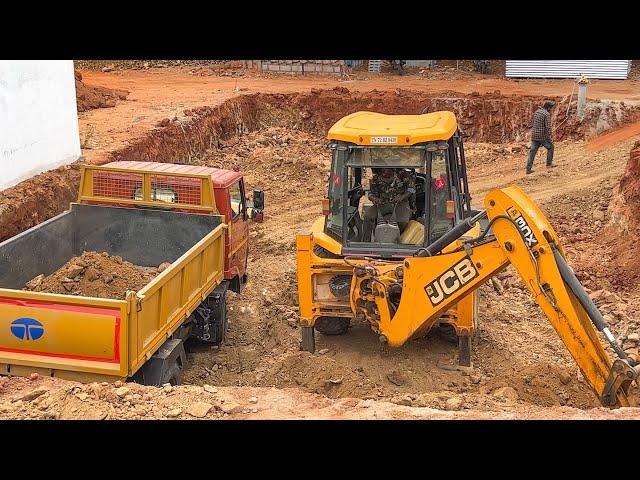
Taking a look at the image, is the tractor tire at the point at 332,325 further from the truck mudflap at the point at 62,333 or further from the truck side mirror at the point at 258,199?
the truck mudflap at the point at 62,333

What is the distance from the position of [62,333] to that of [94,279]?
5.07ft

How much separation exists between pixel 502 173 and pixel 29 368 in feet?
43.1

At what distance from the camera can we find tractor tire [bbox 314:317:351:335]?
30.3 feet

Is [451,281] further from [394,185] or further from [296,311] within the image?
[296,311]

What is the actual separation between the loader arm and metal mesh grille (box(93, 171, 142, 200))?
310 cm

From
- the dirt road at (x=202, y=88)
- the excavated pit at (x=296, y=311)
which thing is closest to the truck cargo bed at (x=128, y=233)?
the excavated pit at (x=296, y=311)

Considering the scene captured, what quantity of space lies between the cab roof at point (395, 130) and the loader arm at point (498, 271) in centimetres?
111

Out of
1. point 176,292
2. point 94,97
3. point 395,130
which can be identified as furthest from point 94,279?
point 94,97

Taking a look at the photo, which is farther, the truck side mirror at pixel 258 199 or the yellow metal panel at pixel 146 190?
the truck side mirror at pixel 258 199

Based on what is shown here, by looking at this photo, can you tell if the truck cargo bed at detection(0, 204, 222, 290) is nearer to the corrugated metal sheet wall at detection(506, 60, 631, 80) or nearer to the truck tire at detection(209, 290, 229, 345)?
the truck tire at detection(209, 290, 229, 345)

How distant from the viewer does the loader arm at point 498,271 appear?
6.41 m

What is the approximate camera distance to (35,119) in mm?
12664

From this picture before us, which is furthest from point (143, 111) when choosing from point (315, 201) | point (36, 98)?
point (36, 98)

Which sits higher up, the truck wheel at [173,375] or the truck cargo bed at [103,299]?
the truck cargo bed at [103,299]
